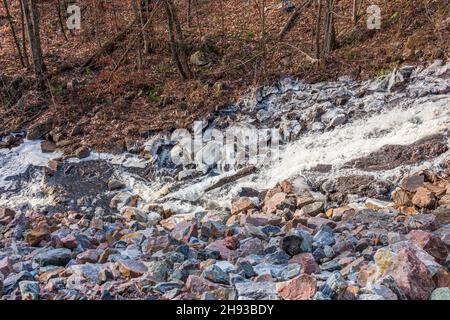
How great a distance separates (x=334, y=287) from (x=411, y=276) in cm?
50

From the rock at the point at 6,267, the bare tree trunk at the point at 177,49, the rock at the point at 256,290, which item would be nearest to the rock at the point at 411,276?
the rock at the point at 256,290

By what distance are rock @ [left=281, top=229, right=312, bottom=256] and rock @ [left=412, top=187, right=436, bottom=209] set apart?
172 cm

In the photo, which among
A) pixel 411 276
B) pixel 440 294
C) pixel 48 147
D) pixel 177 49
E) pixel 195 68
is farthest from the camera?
pixel 195 68

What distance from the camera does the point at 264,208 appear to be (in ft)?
20.5

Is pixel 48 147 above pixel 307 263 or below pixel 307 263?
below

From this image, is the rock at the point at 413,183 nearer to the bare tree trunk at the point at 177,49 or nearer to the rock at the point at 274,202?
the rock at the point at 274,202

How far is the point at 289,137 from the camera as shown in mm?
7852

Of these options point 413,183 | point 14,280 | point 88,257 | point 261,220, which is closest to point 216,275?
point 88,257

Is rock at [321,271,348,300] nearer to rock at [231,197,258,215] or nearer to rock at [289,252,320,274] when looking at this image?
rock at [289,252,320,274]

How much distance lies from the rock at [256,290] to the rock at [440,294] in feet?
3.28

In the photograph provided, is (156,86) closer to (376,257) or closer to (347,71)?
(347,71)

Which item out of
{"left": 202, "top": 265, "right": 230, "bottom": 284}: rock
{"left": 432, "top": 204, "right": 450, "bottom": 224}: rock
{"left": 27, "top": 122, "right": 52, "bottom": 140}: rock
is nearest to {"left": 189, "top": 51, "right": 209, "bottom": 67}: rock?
{"left": 27, "top": 122, "right": 52, "bottom": 140}: rock

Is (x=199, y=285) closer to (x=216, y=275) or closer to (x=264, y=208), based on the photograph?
(x=216, y=275)
